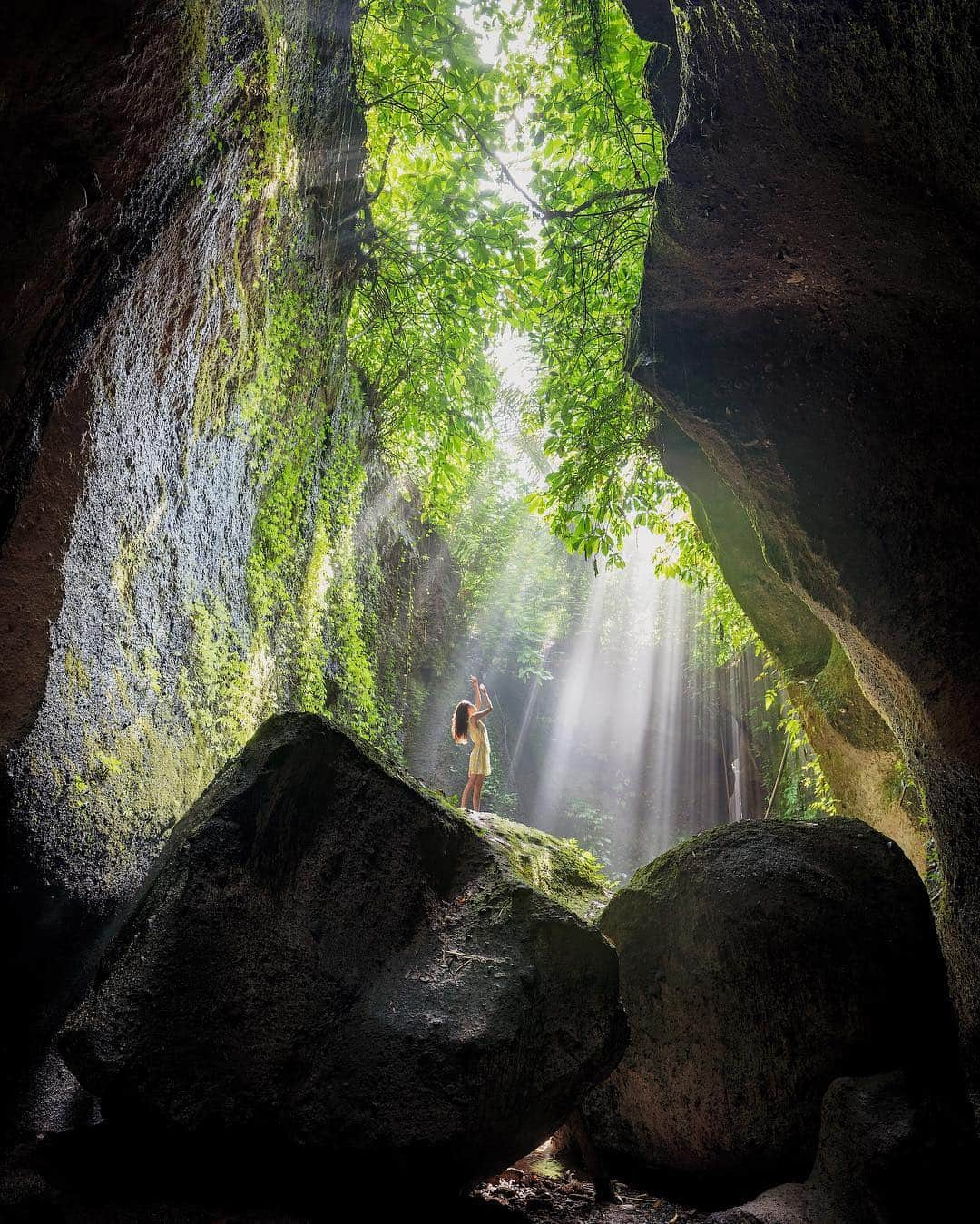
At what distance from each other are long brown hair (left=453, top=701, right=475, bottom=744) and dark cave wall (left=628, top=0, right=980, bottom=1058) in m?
6.68

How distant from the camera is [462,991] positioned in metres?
2.59

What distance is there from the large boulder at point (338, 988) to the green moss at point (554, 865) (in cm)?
176

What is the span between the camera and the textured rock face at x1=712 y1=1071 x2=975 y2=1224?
7.93 ft

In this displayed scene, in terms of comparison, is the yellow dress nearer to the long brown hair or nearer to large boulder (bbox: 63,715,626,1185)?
the long brown hair

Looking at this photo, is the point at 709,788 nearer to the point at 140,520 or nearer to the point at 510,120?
the point at 510,120

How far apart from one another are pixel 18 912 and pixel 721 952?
322 cm

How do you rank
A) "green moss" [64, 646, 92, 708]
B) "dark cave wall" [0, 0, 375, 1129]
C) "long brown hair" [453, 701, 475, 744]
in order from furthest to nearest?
"long brown hair" [453, 701, 475, 744] < "green moss" [64, 646, 92, 708] < "dark cave wall" [0, 0, 375, 1129]

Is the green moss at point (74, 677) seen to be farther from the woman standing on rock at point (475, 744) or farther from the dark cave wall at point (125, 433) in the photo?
the woman standing on rock at point (475, 744)

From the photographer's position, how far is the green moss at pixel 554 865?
4.88 meters

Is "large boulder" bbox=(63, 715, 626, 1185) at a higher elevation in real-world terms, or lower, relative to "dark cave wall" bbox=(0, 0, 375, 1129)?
lower

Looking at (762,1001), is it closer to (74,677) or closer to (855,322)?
(855,322)

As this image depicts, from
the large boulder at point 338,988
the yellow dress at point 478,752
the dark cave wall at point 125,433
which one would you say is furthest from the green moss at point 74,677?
the yellow dress at point 478,752

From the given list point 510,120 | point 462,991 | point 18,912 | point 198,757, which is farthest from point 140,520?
point 510,120

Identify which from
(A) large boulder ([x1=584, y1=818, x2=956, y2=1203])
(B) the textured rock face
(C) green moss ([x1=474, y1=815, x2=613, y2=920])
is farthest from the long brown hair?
(B) the textured rock face
